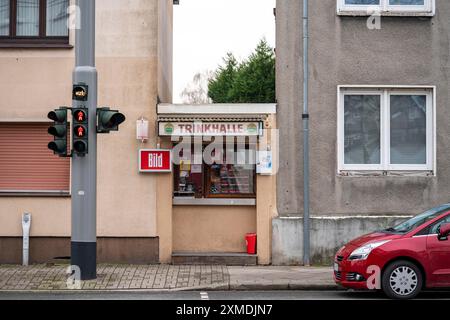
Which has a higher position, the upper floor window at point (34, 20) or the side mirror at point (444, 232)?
the upper floor window at point (34, 20)

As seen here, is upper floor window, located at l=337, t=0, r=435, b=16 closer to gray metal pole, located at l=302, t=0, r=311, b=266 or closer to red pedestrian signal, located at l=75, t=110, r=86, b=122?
gray metal pole, located at l=302, t=0, r=311, b=266

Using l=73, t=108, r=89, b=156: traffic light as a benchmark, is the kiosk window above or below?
below

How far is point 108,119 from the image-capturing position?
44.3ft

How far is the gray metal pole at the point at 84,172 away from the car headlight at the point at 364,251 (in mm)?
A: 4820

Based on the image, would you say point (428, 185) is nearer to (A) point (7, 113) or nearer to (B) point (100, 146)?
(B) point (100, 146)

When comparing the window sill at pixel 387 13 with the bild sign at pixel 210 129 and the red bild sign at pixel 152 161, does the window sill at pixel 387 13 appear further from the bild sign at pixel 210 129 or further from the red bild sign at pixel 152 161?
the red bild sign at pixel 152 161

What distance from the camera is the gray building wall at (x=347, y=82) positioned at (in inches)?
654

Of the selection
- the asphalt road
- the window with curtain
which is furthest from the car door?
the window with curtain

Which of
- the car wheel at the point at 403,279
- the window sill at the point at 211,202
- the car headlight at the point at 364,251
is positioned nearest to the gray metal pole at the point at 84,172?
the window sill at the point at 211,202

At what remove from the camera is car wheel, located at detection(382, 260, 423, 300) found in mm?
12023

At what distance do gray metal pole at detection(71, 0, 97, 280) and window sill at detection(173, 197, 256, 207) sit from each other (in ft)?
10.9

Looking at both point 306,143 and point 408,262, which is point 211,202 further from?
point 408,262

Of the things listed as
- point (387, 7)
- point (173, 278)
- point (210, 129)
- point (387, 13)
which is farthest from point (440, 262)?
point (387, 7)

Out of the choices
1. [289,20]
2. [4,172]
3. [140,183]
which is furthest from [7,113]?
[289,20]
